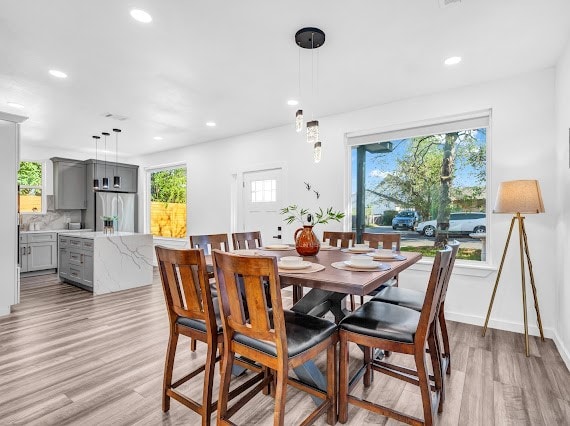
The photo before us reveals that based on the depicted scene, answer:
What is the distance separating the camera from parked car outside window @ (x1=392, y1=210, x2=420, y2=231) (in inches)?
155

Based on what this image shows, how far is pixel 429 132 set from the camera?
3711 mm

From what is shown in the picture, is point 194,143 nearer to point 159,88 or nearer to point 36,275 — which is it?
point 159,88

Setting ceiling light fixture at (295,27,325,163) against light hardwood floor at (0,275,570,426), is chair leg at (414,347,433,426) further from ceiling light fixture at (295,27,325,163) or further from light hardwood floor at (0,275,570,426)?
ceiling light fixture at (295,27,325,163)

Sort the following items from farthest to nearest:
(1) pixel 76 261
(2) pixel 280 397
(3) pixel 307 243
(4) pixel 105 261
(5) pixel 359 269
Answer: (1) pixel 76 261 < (4) pixel 105 261 < (3) pixel 307 243 < (5) pixel 359 269 < (2) pixel 280 397

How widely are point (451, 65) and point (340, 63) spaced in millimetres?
1068

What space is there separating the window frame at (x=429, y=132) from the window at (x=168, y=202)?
3627mm

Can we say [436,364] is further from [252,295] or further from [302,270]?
[252,295]

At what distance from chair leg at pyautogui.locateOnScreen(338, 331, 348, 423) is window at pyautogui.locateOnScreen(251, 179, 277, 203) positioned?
343cm

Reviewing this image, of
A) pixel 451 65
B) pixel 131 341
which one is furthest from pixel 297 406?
pixel 451 65

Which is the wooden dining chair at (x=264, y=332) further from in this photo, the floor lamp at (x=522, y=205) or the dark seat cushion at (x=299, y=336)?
the floor lamp at (x=522, y=205)

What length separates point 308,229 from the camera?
8.25 ft

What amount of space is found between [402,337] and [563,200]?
7.31 feet

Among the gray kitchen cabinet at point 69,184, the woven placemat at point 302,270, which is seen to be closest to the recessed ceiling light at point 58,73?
the woven placemat at point 302,270

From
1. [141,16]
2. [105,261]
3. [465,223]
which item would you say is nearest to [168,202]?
[105,261]
